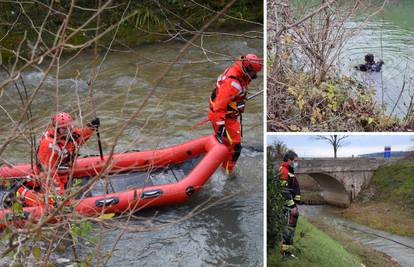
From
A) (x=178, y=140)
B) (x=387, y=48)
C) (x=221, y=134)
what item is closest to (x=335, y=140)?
(x=387, y=48)

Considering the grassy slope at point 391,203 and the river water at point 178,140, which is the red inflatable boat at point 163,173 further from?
the grassy slope at point 391,203

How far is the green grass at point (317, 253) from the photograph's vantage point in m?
2.78

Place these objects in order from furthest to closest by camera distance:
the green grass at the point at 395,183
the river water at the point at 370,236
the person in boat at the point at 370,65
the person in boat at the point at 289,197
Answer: the person in boat at the point at 370,65, the person in boat at the point at 289,197, the river water at the point at 370,236, the green grass at the point at 395,183

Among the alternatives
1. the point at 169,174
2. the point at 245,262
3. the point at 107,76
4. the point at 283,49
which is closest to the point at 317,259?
the point at 283,49

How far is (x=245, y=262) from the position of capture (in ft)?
18.5

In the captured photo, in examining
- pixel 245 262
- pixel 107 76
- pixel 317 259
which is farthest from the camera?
pixel 107 76

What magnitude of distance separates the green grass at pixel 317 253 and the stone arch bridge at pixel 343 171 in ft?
0.64

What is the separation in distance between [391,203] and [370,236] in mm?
304

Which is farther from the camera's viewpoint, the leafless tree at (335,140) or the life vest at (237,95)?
the life vest at (237,95)

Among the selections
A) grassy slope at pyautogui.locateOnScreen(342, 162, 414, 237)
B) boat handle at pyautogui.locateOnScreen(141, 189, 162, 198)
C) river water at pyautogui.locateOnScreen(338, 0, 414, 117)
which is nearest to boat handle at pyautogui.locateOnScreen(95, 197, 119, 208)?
boat handle at pyautogui.locateOnScreen(141, 189, 162, 198)

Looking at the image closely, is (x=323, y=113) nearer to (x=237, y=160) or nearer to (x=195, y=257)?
(x=195, y=257)

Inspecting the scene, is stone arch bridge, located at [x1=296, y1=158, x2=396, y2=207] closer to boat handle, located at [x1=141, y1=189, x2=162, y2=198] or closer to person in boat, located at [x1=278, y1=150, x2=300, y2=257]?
person in boat, located at [x1=278, y1=150, x2=300, y2=257]


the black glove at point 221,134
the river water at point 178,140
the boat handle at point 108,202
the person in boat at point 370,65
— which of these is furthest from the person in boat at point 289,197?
the black glove at point 221,134

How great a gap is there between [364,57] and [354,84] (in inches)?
19.6
